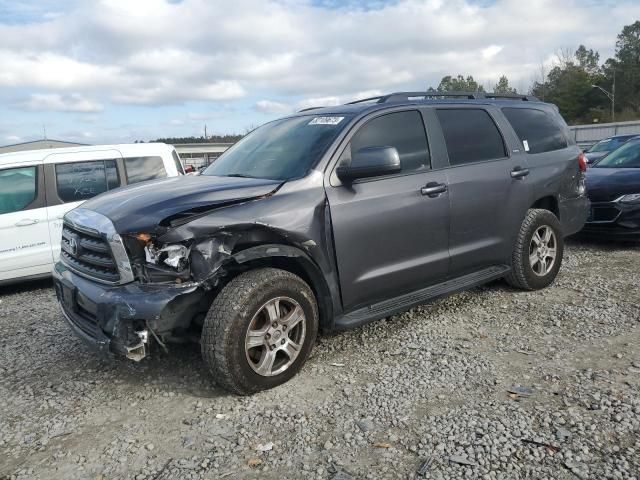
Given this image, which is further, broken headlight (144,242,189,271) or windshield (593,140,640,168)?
windshield (593,140,640,168)

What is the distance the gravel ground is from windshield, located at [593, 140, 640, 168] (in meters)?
3.84

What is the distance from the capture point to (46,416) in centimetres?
318

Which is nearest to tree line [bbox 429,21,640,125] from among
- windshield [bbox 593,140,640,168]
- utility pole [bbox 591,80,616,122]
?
utility pole [bbox 591,80,616,122]

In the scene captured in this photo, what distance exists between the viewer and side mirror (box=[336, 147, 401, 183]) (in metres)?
3.50

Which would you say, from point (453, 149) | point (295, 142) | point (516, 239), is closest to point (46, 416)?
point (295, 142)

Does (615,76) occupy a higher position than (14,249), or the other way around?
(615,76)

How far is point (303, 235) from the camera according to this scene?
3398 millimetres

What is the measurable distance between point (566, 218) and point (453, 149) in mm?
1924

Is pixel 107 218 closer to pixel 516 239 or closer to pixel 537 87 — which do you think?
pixel 516 239

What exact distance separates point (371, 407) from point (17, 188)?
5.29 metres

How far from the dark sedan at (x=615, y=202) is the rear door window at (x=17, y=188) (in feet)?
23.6

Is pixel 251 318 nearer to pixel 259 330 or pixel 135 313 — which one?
pixel 259 330

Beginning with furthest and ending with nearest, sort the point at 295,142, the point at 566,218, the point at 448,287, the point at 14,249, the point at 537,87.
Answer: the point at 537,87 < the point at 14,249 < the point at 566,218 < the point at 448,287 < the point at 295,142

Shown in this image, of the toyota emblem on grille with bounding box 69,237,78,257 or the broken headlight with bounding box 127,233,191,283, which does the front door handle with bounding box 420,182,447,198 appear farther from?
the toyota emblem on grille with bounding box 69,237,78,257
